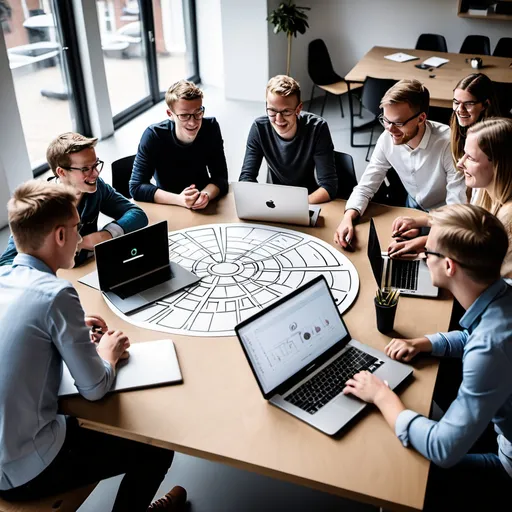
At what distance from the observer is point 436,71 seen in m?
5.27

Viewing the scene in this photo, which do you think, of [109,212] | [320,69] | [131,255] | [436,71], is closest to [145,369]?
[131,255]

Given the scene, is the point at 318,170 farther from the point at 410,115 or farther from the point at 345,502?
the point at 345,502

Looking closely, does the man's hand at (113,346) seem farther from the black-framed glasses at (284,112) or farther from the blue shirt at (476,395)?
the black-framed glasses at (284,112)

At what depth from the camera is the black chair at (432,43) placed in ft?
20.6

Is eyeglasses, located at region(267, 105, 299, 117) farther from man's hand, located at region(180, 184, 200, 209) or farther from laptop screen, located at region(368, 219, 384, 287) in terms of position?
laptop screen, located at region(368, 219, 384, 287)

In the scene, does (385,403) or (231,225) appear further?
(231,225)

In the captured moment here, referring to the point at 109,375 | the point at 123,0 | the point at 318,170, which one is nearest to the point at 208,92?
the point at 123,0

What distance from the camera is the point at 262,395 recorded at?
166 centimetres

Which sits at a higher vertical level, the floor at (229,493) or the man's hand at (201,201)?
the man's hand at (201,201)

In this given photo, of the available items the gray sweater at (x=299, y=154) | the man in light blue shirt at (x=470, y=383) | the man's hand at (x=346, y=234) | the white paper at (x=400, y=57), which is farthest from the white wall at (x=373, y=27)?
the man in light blue shirt at (x=470, y=383)

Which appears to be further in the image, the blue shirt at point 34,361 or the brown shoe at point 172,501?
the brown shoe at point 172,501

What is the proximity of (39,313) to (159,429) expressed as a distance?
44 cm

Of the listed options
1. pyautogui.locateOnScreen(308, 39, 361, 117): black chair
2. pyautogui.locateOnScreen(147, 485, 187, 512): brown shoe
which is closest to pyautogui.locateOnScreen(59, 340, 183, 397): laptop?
pyautogui.locateOnScreen(147, 485, 187, 512): brown shoe

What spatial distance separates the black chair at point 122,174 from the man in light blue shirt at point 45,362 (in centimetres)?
139
